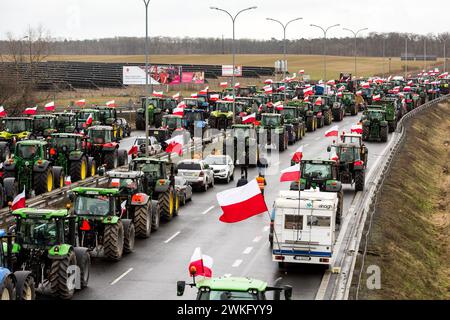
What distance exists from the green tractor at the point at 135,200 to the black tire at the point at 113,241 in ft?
8.75

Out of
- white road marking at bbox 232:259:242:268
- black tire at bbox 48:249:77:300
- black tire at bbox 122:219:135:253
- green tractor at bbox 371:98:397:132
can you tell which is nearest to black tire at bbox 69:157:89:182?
black tire at bbox 122:219:135:253

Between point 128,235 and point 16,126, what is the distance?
23807mm

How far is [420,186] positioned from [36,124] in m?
22.1

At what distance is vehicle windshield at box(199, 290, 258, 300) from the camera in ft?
57.4

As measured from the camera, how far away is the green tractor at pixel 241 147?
5250cm

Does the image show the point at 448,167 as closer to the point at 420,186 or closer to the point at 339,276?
the point at 420,186

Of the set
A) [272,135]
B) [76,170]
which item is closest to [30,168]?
[76,170]

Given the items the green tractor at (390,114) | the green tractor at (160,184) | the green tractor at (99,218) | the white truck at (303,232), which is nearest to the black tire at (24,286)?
the green tractor at (99,218)

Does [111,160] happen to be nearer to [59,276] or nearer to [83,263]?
[83,263]

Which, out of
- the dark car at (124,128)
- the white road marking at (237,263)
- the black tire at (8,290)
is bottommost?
the white road marking at (237,263)

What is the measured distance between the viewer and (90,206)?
2867cm

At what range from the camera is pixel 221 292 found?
17.6m

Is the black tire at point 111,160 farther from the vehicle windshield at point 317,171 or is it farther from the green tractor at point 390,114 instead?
the green tractor at point 390,114

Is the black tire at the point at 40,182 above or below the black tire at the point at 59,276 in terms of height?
above
